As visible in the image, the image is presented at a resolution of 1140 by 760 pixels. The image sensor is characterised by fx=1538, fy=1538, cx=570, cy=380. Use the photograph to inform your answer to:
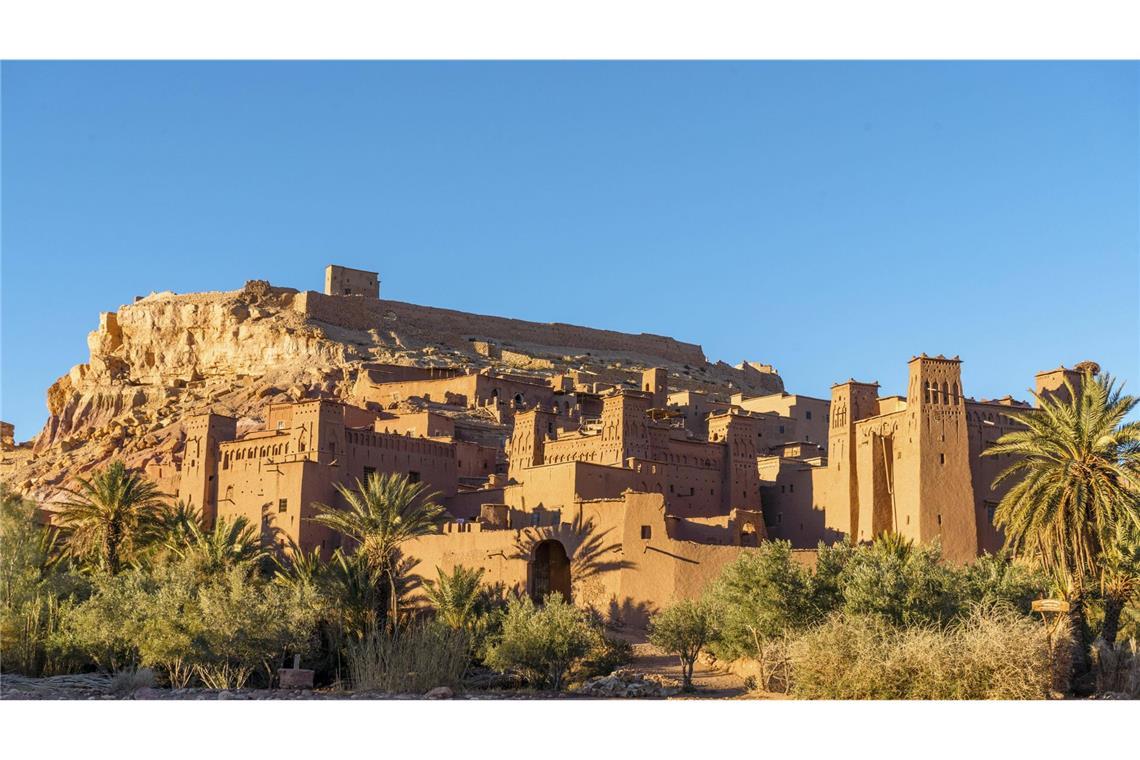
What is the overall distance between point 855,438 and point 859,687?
18222 mm

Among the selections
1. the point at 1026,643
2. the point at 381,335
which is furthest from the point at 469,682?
the point at 381,335


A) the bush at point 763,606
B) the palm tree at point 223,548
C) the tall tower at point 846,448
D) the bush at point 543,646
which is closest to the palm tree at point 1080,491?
the bush at point 763,606

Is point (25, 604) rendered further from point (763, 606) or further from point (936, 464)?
point (936, 464)

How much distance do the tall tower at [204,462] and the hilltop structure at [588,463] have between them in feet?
0.21

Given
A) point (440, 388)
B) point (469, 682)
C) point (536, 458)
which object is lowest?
point (469, 682)

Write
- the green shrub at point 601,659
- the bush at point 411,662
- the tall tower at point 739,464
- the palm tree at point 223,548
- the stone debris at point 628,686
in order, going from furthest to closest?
the tall tower at point 739,464 → the palm tree at point 223,548 → the green shrub at point 601,659 → the bush at point 411,662 → the stone debris at point 628,686

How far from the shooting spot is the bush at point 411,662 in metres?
29.4

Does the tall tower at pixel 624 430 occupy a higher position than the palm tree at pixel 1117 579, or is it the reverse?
the tall tower at pixel 624 430

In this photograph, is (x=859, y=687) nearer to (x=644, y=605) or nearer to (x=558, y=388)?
(x=644, y=605)

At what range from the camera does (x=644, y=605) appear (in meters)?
35.3

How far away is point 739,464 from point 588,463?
6.30m

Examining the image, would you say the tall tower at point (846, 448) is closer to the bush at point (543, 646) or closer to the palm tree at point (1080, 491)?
the bush at point (543, 646)

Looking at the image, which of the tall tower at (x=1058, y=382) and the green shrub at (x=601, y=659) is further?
the tall tower at (x=1058, y=382)

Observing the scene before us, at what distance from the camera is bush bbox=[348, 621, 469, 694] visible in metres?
29.4
